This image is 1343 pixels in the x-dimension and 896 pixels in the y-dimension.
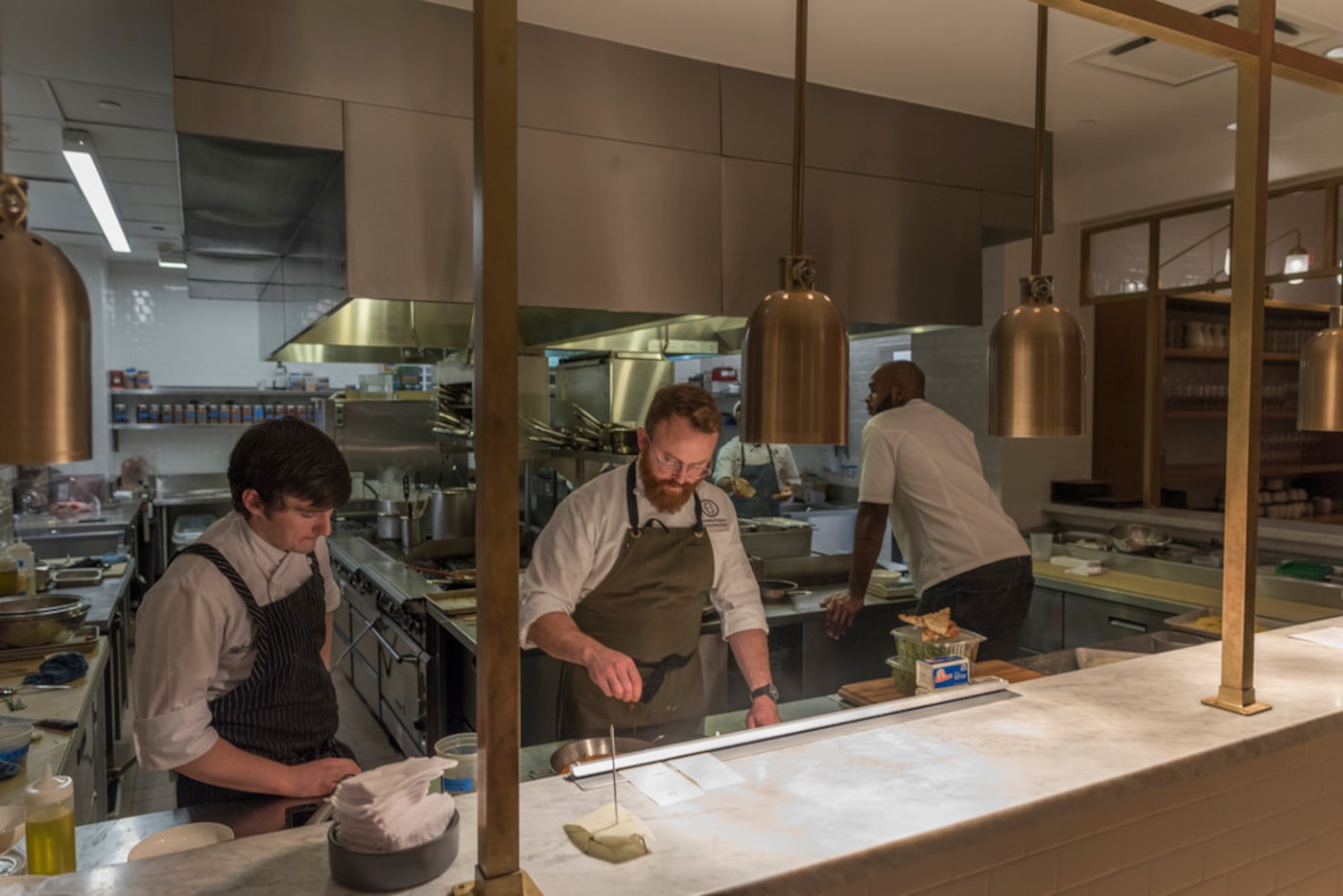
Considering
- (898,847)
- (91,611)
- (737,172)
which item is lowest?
(91,611)

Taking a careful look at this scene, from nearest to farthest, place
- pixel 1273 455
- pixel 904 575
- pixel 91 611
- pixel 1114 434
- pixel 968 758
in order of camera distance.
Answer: pixel 968 758 → pixel 91 611 → pixel 904 575 → pixel 1114 434 → pixel 1273 455

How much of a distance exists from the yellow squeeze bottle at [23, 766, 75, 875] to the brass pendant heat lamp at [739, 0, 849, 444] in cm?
128

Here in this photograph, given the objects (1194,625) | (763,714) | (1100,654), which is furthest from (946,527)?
(763,714)

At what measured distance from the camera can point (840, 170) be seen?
11.6ft

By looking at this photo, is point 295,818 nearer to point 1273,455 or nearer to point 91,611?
point 91,611

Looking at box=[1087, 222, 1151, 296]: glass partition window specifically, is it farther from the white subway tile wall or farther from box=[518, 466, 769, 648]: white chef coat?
the white subway tile wall

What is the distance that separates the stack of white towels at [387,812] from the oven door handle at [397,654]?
285 centimetres

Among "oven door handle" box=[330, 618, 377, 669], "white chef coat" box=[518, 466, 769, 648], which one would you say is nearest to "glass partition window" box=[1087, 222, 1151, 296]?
"white chef coat" box=[518, 466, 769, 648]

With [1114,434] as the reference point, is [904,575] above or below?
below

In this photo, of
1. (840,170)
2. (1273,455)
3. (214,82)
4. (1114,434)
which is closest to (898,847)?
(214,82)

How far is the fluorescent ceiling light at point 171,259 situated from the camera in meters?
7.93

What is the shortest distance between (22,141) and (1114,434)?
633 cm

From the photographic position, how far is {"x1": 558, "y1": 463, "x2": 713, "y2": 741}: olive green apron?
2875 mm

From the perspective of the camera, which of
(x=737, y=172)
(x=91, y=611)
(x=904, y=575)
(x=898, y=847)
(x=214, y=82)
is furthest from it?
(x=904, y=575)
